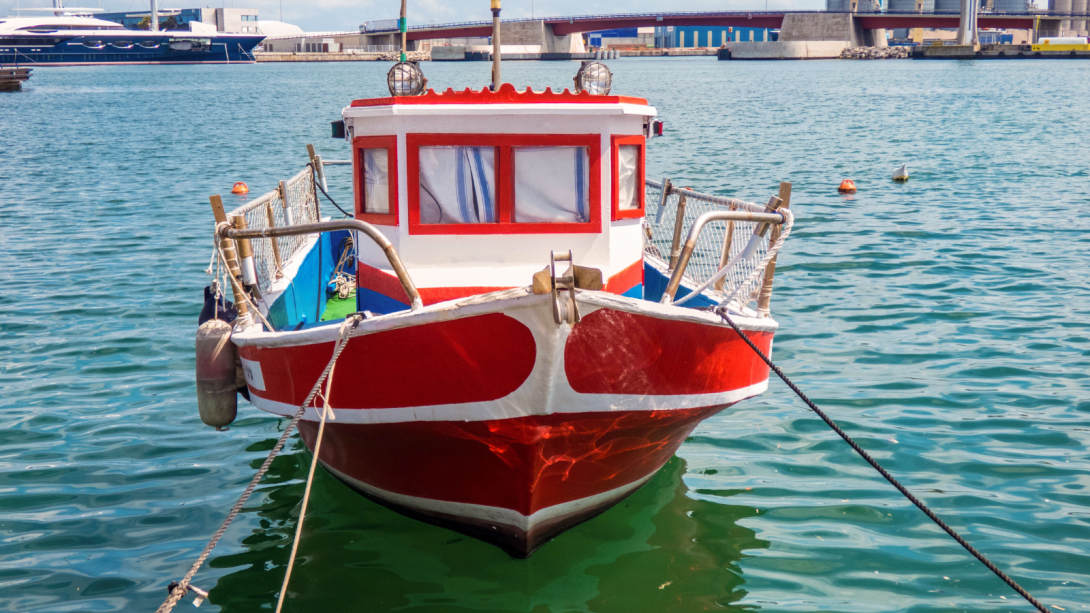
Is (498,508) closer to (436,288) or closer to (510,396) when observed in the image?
(510,396)

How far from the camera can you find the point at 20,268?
14641mm

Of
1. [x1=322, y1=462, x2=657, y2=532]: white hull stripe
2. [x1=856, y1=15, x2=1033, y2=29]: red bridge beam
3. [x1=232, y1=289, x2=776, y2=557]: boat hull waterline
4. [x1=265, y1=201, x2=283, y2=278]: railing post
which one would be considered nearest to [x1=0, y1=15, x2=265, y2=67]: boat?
[x1=856, y1=15, x2=1033, y2=29]: red bridge beam

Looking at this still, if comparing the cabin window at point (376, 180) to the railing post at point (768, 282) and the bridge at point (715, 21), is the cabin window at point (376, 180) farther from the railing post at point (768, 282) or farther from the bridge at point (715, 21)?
the bridge at point (715, 21)

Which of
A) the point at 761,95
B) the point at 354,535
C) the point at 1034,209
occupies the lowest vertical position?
the point at 354,535

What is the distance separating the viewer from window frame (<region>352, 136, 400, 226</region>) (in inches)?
268

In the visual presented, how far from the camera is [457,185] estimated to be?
6.74 m

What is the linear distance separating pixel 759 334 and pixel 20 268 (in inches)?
515

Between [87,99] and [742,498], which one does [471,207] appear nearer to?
[742,498]

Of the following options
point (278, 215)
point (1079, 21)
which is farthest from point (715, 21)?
point (278, 215)

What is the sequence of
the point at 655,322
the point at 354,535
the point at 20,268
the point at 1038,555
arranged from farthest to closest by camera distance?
the point at 20,268, the point at 354,535, the point at 1038,555, the point at 655,322

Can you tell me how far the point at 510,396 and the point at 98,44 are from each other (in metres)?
159

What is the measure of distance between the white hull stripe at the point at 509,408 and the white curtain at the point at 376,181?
182 centimetres

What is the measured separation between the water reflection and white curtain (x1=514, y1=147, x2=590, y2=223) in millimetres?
2322

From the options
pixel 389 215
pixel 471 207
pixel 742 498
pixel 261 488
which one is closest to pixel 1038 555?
pixel 742 498
